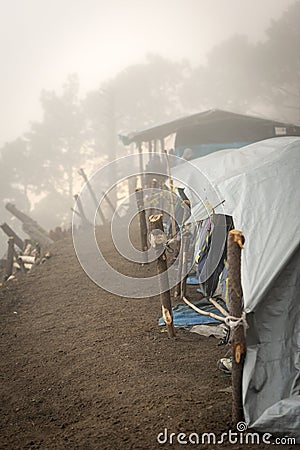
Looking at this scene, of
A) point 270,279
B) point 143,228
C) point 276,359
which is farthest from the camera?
point 143,228

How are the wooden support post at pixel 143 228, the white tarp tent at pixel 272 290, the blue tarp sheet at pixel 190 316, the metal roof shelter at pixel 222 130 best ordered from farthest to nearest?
the metal roof shelter at pixel 222 130 → the wooden support post at pixel 143 228 → the blue tarp sheet at pixel 190 316 → the white tarp tent at pixel 272 290

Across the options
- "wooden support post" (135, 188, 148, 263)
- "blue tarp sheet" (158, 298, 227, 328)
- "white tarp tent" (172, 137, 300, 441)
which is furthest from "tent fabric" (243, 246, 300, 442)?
"wooden support post" (135, 188, 148, 263)

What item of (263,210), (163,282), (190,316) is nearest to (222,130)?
(190,316)

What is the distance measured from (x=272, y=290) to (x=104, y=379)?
73.8 inches

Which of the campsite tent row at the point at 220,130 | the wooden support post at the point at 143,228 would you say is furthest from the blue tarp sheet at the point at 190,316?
the campsite tent row at the point at 220,130

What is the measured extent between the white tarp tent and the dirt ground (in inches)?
12.6

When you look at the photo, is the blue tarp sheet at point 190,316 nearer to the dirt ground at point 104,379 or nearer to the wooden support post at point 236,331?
the dirt ground at point 104,379

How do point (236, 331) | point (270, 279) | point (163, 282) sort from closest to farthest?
1. point (236, 331)
2. point (270, 279)
3. point (163, 282)

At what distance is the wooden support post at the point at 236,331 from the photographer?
12.1 feet

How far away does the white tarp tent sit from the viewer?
12.0 ft

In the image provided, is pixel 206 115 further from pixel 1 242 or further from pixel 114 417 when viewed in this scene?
pixel 1 242

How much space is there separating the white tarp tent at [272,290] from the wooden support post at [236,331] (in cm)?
7

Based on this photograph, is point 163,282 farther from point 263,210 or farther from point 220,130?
point 220,130

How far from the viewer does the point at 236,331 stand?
12.1ft
